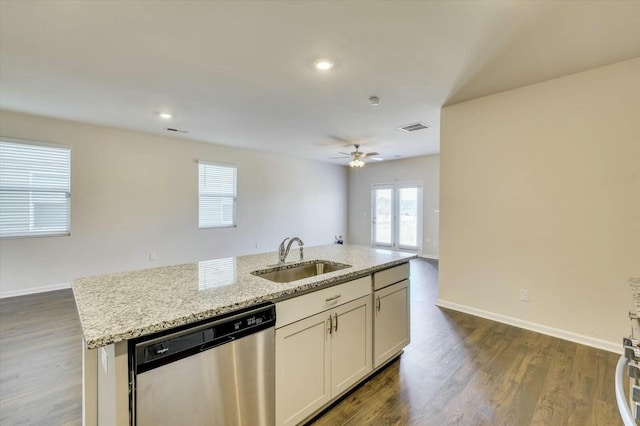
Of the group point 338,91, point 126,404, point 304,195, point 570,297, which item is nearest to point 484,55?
point 338,91

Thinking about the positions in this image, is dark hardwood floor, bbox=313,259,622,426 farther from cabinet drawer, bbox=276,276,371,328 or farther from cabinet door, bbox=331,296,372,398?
cabinet drawer, bbox=276,276,371,328

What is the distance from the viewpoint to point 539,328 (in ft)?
9.77

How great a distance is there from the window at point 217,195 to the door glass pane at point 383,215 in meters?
4.19

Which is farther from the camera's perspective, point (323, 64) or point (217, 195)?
point (217, 195)

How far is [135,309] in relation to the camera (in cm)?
122

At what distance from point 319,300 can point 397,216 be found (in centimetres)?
663

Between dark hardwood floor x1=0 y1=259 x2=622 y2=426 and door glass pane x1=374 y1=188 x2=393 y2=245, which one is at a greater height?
door glass pane x1=374 y1=188 x2=393 y2=245

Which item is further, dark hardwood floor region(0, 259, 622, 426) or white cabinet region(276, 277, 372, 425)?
dark hardwood floor region(0, 259, 622, 426)

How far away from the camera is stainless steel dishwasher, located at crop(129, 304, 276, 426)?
1085mm

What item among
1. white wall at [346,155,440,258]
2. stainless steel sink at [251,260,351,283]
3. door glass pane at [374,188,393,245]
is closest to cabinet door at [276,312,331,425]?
stainless steel sink at [251,260,351,283]

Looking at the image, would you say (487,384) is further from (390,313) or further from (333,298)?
(333,298)

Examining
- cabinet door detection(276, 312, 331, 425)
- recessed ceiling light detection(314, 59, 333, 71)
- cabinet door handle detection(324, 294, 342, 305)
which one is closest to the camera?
cabinet door detection(276, 312, 331, 425)

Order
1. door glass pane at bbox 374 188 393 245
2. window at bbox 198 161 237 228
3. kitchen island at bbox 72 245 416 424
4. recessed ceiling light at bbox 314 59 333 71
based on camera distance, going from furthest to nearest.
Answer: door glass pane at bbox 374 188 393 245
window at bbox 198 161 237 228
recessed ceiling light at bbox 314 59 333 71
kitchen island at bbox 72 245 416 424

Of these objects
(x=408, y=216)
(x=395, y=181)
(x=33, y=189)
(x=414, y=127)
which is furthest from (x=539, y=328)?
(x=33, y=189)
